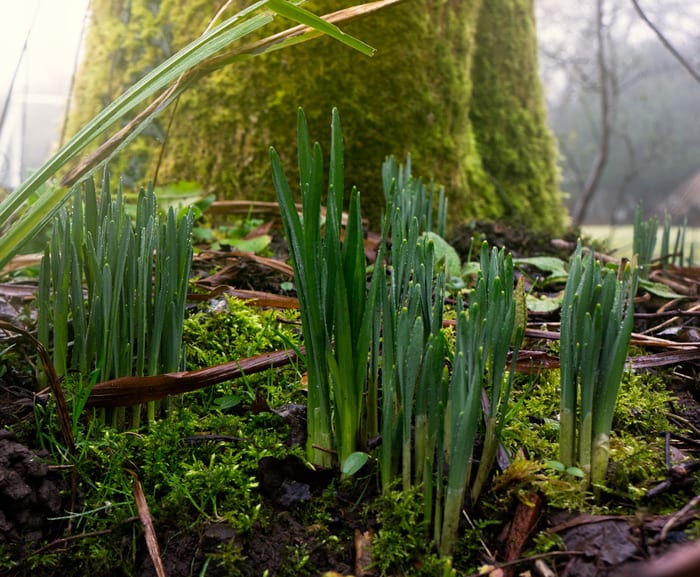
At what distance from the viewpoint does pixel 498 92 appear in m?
3.38

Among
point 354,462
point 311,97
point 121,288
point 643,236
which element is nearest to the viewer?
point 354,462

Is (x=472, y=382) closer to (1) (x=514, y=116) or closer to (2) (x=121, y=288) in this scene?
(2) (x=121, y=288)

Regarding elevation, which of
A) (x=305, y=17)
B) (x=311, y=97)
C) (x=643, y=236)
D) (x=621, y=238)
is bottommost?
(x=621, y=238)

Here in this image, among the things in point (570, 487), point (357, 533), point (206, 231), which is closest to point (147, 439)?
point (357, 533)

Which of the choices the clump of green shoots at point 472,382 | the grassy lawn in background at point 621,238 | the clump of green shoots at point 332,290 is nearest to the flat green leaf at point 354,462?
the clump of green shoots at point 332,290

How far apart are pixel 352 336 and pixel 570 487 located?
37 cm

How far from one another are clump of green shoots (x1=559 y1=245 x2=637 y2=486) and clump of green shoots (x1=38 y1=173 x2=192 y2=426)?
2.06 ft

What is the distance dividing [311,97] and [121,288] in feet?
5.57

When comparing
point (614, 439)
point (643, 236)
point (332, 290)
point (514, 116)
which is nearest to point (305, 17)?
point (332, 290)

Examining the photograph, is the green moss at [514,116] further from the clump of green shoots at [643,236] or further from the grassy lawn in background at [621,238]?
the clump of green shoots at [643,236]

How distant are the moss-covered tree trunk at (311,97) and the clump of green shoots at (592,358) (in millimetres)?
1793

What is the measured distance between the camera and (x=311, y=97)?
8.26 feet

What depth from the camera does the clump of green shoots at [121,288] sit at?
39.7 inches

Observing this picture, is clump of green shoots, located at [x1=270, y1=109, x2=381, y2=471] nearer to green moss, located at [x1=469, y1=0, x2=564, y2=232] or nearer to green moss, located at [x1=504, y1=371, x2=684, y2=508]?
green moss, located at [x1=504, y1=371, x2=684, y2=508]
